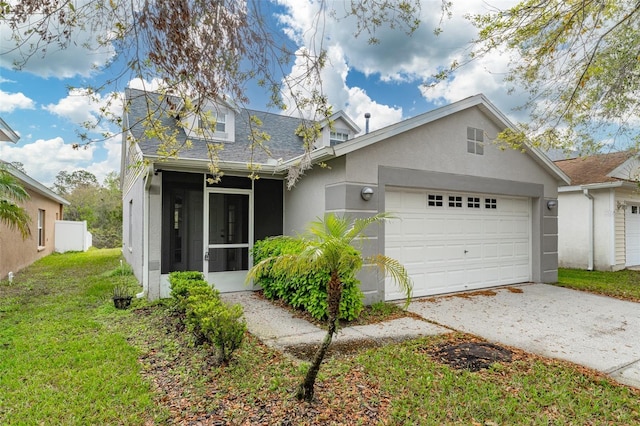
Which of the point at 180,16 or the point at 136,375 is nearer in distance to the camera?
the point at 180,16

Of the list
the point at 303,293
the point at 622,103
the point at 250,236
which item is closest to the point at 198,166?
the point at 250,236

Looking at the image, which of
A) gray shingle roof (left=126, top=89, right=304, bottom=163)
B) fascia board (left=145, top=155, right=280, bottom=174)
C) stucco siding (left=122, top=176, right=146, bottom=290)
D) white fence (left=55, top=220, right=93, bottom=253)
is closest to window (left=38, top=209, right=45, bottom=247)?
white fence (left=55, top=220, right=93, bottom=253)

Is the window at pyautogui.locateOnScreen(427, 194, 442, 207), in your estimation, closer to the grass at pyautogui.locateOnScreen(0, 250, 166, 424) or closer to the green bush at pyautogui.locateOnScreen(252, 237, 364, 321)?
the green bush at pyautogui.locateOnScreen(252, 237, 364, 321)

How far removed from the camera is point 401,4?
382 cm

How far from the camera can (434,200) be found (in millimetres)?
8281

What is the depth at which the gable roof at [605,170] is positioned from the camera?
12.8 meters

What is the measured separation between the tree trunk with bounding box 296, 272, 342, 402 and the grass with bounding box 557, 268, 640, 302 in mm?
8678

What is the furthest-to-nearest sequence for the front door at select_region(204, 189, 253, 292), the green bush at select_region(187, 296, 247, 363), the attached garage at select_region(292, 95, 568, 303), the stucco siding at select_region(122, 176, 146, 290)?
the stucco siding at select_region(122, 176, 146, 290) → the front door at select_region(204, 189, 253, 292) → the attached garage at select_region(292, 95, 568, 303) → the green bush at select_region(187, 296, 247, 363)

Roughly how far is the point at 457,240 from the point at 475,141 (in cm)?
247

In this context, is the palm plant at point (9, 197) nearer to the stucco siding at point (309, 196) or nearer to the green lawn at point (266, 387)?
the green lawn at point (266, 387)

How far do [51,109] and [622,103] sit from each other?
11.0 metres

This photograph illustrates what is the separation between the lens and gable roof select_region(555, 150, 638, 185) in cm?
1284

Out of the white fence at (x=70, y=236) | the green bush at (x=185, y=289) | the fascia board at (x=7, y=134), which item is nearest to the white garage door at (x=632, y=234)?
the green bush at (x=185, y=289)

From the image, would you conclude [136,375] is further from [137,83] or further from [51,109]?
[51,109]
